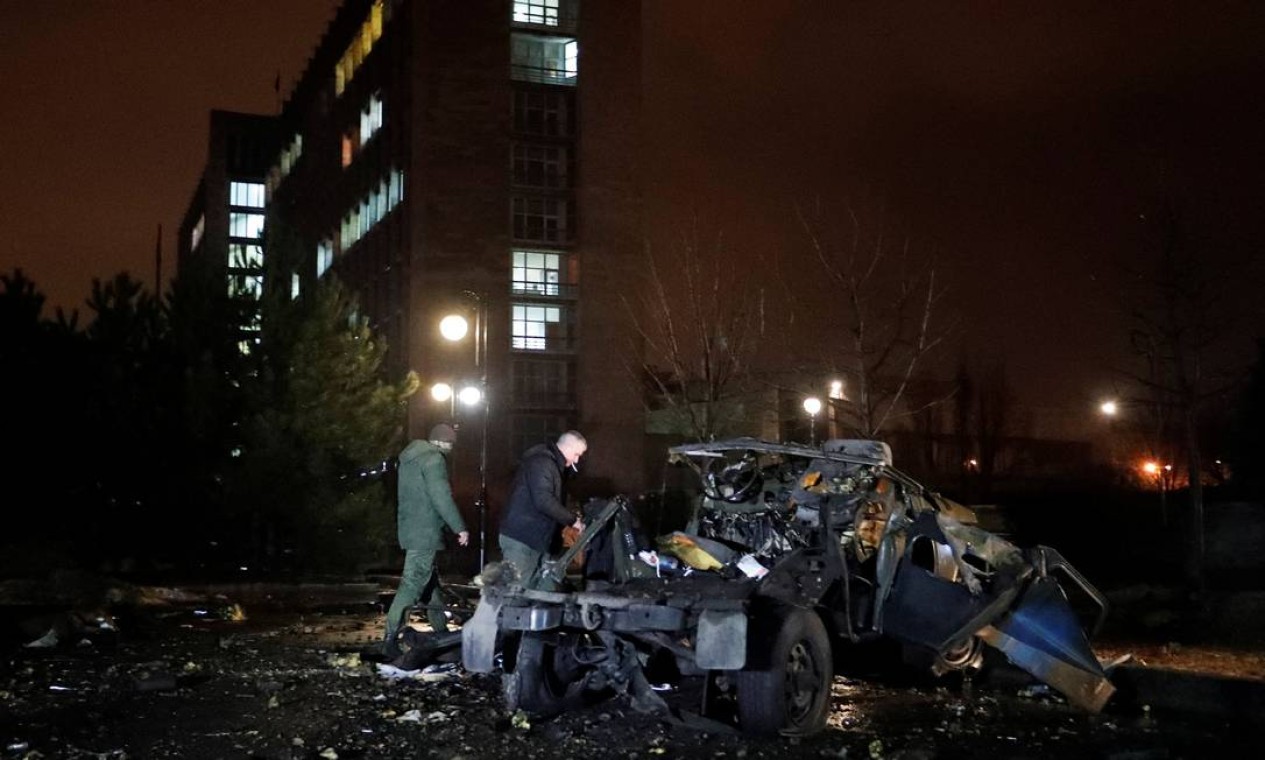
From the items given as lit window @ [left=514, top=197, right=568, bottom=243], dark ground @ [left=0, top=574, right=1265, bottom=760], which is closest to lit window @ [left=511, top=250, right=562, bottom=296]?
lit window @ [left=514, top=197, right=568, bottom=243]

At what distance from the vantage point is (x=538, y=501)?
30.7ft

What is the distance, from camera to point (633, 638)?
837 cm

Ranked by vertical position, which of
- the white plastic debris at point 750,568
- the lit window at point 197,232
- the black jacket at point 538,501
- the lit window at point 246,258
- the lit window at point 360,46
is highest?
the lit window at point 360,46

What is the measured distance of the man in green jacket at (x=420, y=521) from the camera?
10.8m

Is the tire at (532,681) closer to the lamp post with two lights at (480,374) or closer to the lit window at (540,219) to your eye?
the lamp post with two lights at (480,374)

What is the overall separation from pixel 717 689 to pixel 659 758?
129cm

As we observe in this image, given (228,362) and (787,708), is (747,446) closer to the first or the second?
(787,708)

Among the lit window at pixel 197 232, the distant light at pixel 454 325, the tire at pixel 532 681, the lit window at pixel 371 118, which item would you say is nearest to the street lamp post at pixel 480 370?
the distant light at pixel 454 325

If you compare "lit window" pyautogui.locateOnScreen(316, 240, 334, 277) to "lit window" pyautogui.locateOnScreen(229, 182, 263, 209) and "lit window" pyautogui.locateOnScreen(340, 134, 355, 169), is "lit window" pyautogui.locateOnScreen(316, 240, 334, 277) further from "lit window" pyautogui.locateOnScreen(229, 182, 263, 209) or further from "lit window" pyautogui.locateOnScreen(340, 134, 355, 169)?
"lit window" pyautogui.locateOnScreen(229, 182, 263, 209)

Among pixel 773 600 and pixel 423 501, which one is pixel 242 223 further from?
pixel 773 600

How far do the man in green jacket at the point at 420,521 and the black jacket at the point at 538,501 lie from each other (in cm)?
122

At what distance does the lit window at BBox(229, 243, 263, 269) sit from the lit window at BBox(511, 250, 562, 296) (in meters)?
26.3

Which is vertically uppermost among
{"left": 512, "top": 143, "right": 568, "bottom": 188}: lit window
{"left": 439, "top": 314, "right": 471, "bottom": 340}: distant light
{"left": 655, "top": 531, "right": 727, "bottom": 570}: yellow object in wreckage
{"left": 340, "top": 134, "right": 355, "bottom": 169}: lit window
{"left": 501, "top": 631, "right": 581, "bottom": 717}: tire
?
{"left": 340, "top": 134, "right": 355, "bottom": 169}: lit window

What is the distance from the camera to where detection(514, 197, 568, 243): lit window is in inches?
2037
